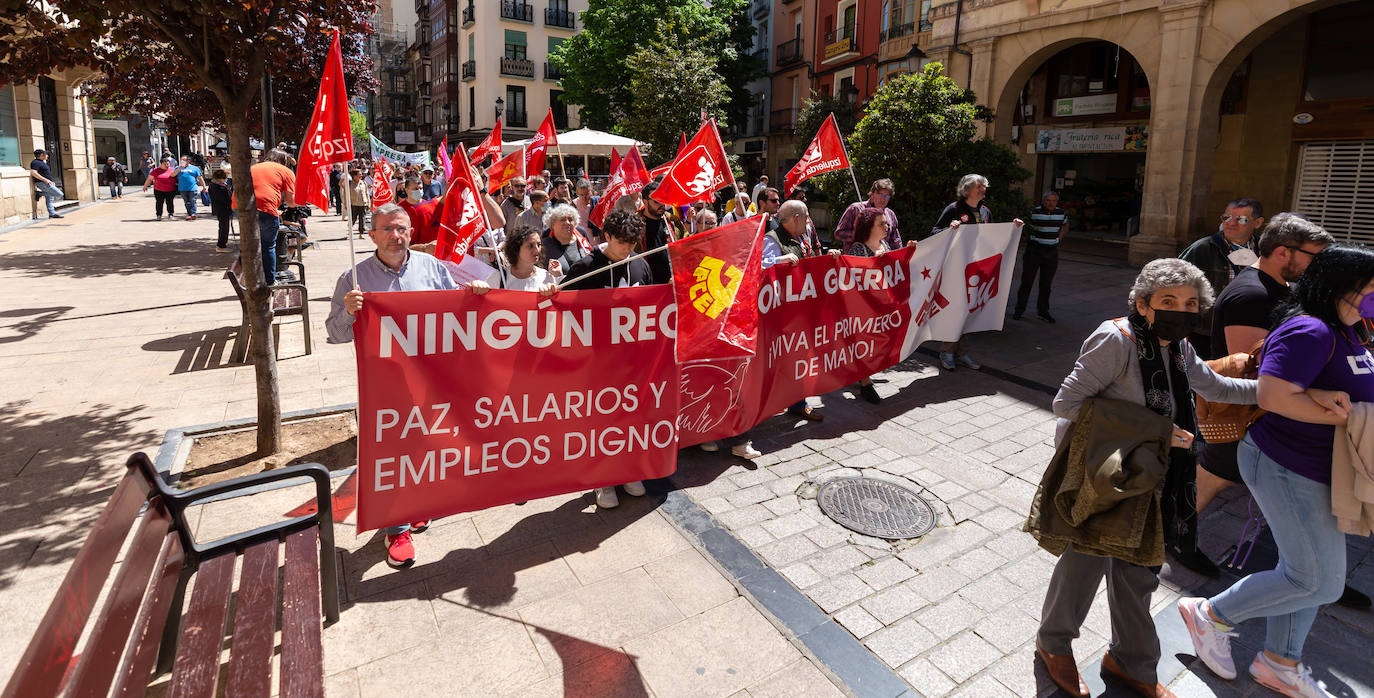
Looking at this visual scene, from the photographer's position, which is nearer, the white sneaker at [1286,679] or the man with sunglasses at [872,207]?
the white sneaker at [1286,679]

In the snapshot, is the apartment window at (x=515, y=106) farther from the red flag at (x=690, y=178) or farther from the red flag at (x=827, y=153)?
the red flag at (x=690, y=178)

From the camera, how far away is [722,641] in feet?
10.7

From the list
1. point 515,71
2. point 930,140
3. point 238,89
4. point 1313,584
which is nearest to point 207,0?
point 238,89

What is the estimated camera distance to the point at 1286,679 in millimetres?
2982

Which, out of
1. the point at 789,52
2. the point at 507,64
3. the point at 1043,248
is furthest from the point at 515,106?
the point at 1043,248

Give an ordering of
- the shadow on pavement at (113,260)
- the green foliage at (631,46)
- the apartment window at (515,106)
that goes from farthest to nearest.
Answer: the apartment window at (515,106), the green foliage at (631,46), the shadow on pavement at (113,260)

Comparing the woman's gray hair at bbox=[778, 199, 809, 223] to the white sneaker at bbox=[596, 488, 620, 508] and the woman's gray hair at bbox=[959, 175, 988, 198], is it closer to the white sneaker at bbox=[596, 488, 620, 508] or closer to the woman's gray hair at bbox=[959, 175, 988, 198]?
the woman's gray hair at bbox=[959, 175, 988, 198]

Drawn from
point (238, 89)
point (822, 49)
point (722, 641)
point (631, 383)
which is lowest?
point (722, 641)

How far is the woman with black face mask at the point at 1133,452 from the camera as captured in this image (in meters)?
2.73

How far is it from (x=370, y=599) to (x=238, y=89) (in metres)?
3.51

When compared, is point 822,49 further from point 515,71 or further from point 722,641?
point 722,641

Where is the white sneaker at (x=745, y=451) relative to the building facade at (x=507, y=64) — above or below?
below

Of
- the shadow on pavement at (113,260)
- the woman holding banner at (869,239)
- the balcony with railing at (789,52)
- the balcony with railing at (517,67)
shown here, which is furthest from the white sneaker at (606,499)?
the balcony with railing at (517,67)

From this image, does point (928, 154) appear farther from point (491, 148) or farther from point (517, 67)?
point (517, 67)
